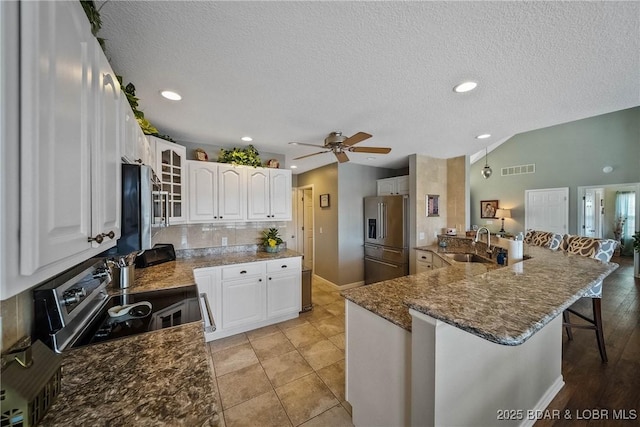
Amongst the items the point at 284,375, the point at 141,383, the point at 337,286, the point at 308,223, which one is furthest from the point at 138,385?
the point at 308,223

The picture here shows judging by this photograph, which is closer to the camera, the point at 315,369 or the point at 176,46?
the point at 176,46

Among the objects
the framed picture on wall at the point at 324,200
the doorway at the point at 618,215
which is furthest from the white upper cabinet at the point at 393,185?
the doorway at the point at 618,215

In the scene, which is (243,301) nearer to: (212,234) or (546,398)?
(212,234)

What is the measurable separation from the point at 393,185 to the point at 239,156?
2.78 metres

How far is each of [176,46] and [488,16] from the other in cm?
160

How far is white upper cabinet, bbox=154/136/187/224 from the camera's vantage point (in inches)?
95.3

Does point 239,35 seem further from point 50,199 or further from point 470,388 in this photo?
point 470,388

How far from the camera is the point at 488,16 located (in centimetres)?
111

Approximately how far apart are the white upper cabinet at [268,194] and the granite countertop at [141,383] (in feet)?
6.84

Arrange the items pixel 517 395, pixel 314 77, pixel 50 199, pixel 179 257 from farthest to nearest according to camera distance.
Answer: pixel 179 257, pixel 314 77, pixel 517 395, pixel 50 199

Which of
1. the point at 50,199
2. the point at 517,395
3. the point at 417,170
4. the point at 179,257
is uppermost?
the point at 417,170

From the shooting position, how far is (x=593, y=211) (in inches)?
251

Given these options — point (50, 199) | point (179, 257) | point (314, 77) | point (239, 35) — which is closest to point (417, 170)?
point (314, 77)

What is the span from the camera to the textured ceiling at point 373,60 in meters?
1.09
